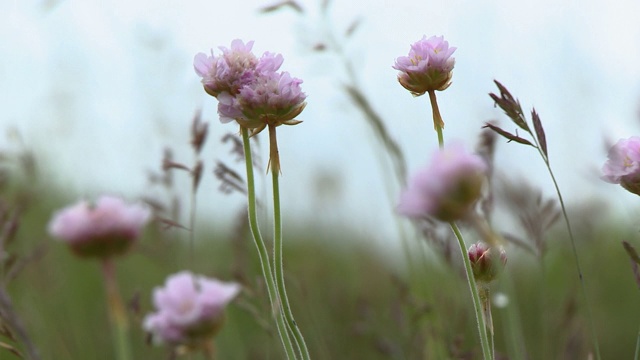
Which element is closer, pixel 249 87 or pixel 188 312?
pixel 188 312

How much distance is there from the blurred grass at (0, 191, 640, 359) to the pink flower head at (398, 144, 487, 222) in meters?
0.56

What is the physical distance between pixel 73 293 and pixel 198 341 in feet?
8.70

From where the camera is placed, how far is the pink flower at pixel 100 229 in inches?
39.2

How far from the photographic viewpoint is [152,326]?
3.00 ft

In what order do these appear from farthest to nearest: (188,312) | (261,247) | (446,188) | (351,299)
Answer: (351,299)
(261,247)
(188,312)
(446,188)

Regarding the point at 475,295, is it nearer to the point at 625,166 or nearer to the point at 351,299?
the point at 625,166

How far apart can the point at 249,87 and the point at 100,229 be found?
10.3 inches

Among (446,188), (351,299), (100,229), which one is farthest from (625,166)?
(351,299)

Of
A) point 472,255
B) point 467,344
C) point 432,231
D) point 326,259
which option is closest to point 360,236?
point 326,259

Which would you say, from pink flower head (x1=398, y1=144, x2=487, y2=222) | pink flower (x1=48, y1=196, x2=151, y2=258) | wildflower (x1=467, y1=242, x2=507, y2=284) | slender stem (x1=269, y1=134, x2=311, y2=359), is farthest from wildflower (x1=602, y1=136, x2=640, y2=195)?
pink flower (x1=48, y1=196, x2=151, y2=258)

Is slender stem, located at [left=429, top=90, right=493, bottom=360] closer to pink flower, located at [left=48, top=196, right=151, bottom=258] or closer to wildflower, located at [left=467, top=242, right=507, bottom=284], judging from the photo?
wildflower, located at [left=467, top=242, right=507, bottom=284]

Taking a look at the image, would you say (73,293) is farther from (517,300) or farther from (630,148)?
(630,148)

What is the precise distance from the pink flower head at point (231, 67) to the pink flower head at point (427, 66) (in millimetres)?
171

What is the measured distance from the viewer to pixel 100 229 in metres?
1.00
